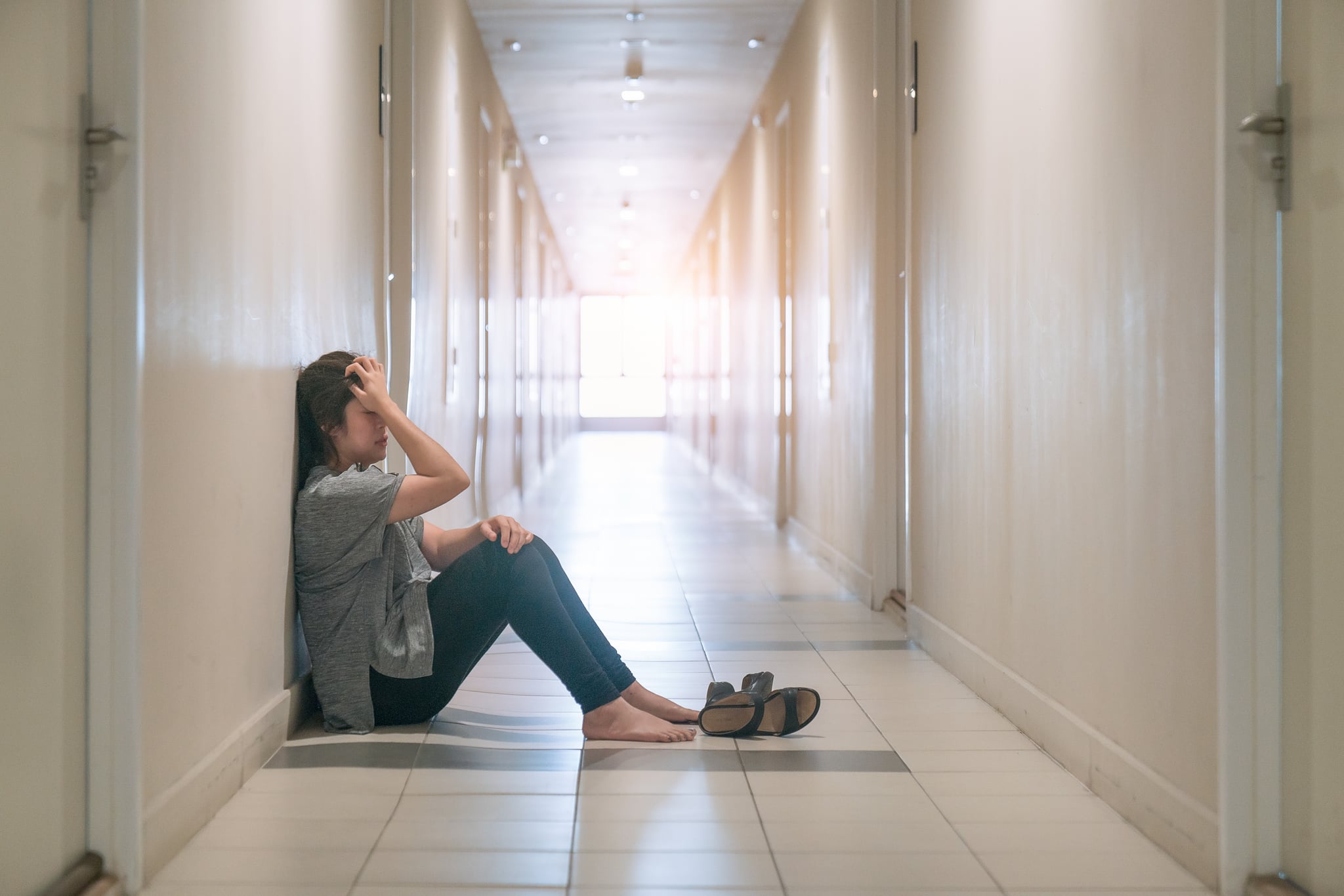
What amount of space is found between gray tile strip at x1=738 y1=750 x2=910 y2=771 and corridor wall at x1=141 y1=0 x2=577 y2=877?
1.15 m

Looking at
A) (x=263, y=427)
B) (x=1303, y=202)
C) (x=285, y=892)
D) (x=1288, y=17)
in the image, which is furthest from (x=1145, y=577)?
(x=263, y=427)

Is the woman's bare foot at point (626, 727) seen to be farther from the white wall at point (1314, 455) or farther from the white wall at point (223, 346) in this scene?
the white wall at point (1314, 455)

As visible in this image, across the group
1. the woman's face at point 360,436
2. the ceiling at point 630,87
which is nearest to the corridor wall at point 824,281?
the ceiling at point 630,87

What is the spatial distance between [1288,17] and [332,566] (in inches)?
91.2

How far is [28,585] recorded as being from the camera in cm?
169

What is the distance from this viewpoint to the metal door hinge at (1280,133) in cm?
187

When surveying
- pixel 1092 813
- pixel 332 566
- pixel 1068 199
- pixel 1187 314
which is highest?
pixel 1068 199

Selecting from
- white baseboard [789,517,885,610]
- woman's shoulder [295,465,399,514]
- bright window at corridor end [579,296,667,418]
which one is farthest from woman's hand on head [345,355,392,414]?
bright window at corridor end [579,296,667,418]

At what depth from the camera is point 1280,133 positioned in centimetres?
188

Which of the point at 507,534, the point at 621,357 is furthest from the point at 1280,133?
the point at 621,357

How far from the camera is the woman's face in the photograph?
9.52ft

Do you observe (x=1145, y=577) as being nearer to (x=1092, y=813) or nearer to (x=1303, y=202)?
(x=1092, y=813)

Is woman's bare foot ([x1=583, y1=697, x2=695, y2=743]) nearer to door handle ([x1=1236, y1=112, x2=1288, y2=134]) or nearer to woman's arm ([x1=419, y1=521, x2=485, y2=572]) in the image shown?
woman's arm ([x1=419, y1=521, x2=485, y2=572])

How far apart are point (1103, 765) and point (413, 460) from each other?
1739mm
